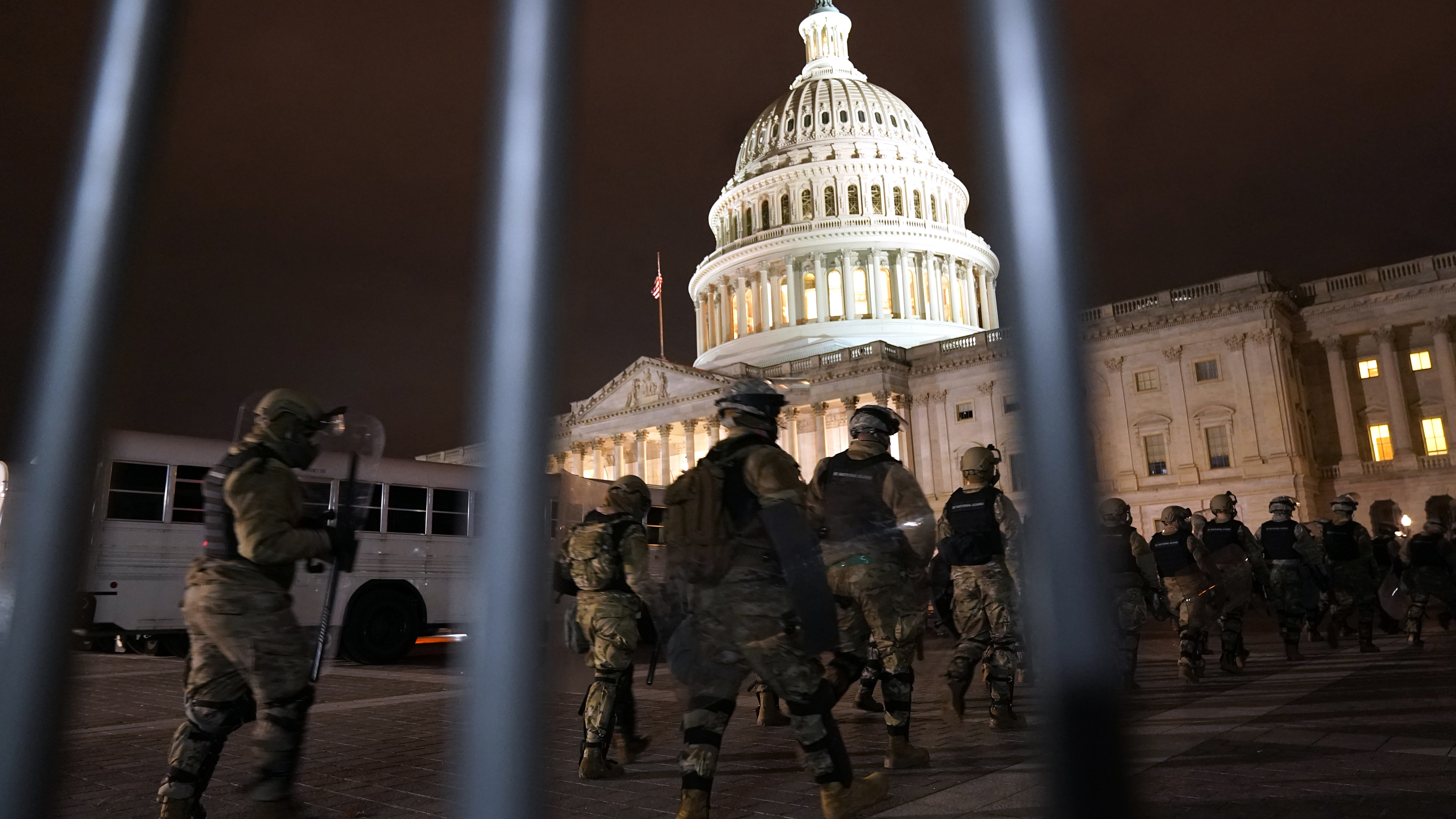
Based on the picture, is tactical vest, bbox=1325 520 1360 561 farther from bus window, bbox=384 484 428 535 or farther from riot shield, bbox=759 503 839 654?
bus window, bbox=384 484 428 535

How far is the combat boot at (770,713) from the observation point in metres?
7.89

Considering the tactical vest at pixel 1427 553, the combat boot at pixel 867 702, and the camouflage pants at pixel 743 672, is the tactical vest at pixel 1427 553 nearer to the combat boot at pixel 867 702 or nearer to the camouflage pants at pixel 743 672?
the combat boot at pixel 867 702

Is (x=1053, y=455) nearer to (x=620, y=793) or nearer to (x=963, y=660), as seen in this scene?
(x=620, y=793)

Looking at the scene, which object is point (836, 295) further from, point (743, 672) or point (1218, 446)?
point (743, 672)

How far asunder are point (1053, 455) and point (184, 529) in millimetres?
15662

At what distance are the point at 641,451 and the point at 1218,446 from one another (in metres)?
30.3

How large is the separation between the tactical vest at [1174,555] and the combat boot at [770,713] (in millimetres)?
5145

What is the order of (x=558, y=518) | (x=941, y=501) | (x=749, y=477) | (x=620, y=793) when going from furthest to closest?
(x=941, y=501)
(x=558, y=518)
(x=620, y=793)
(x=749, y=477)

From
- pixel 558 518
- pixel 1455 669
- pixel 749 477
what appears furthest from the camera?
pixel 1455 669

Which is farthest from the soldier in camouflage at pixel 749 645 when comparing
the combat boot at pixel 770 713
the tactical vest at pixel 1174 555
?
the tactical vest at pixel 1174 555

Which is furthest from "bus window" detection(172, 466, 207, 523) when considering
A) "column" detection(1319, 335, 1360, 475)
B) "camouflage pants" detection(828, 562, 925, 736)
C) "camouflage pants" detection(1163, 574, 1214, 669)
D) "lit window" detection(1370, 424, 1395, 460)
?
"lit window" detection(1370, 424, 1395, 460)

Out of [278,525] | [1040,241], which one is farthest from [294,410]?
[1040,241]

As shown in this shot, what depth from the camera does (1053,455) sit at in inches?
44.4

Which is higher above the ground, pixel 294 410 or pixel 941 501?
pixel 941 501
